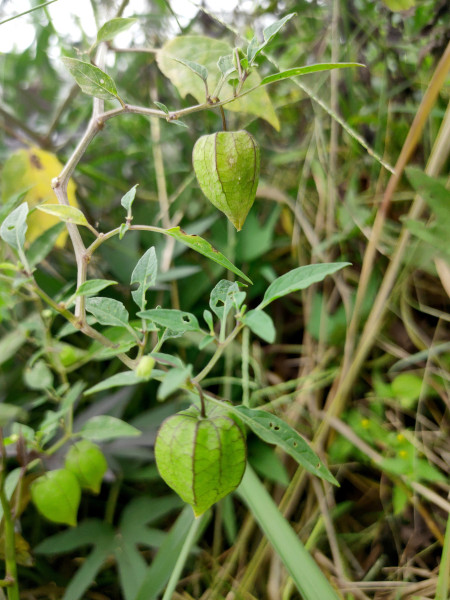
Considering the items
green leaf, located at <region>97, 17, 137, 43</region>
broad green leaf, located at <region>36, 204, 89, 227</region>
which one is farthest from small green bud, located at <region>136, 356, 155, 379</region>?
green leaf, located at <region>97, 17, 137, 43</region>

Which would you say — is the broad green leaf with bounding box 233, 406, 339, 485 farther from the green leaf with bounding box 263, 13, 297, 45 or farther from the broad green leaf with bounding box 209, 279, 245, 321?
the green leaf with bounding box 263, 13, 297, 45

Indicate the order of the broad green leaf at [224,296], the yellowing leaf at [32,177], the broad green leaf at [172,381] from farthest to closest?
the yellowing leaf at [32,177] → the broad green leaf at [224,296] → the broad green leaf at [172,381]

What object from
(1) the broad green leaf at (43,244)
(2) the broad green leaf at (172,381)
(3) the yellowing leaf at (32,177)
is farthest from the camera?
(3) the yellowing leaf at (32,177)

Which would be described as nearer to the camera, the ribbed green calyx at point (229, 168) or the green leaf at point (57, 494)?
the ribbed green calyx at point (229, 168)

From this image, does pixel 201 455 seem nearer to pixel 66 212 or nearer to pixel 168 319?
pixel 168 319

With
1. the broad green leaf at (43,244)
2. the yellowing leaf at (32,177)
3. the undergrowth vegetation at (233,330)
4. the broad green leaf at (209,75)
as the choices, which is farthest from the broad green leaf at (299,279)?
the yellowing leaf at (32,177)

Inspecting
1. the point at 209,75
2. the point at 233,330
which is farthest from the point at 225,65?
the point at 233,330

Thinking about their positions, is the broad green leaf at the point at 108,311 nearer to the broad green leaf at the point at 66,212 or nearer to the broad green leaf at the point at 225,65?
the broad green leaf at the point at 66,212

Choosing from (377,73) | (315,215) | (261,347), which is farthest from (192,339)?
(377,73)
